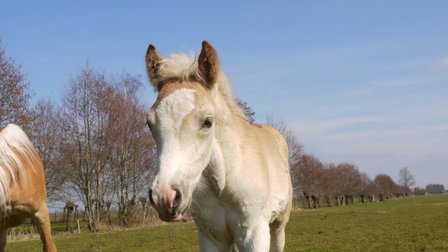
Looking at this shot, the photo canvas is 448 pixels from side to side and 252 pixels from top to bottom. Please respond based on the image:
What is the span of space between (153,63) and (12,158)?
9.86 feet

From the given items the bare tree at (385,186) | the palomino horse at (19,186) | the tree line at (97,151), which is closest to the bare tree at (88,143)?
the tree line at (97,151)

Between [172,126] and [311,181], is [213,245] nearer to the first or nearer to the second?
[172,126]

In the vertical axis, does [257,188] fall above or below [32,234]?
above

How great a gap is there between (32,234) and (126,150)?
41.2 ft

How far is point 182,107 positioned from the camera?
3375mm

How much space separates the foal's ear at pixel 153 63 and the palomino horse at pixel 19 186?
2781 mm

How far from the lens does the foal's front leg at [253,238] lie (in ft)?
13.8

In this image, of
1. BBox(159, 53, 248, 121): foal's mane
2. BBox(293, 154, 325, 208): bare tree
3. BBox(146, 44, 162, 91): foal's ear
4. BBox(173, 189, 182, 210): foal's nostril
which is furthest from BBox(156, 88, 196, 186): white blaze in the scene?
BBox(293, 154, 325, 208): bare tree

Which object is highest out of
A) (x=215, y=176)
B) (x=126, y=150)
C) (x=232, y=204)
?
(x=126, y=150)

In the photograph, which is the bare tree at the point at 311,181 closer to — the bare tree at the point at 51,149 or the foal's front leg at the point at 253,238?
the bare tree at the point at 51,149

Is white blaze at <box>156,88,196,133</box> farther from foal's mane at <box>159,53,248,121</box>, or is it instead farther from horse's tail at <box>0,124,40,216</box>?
horse's tail at <box>0,124,40,216</box>

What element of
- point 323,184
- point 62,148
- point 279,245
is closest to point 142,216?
point 62,148

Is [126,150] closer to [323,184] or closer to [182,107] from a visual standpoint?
[182,107]

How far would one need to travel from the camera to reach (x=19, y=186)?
5.91 meters
